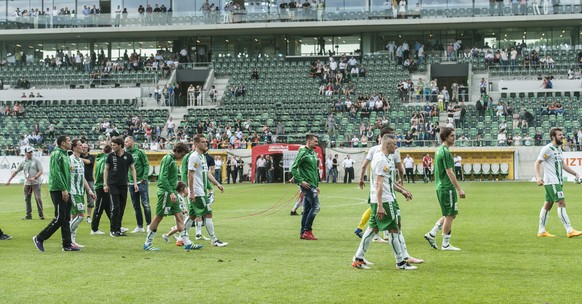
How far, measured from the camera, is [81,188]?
17.3 m

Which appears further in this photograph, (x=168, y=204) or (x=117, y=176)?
(x=117, y=176)

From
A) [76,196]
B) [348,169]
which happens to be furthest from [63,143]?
[348,169]

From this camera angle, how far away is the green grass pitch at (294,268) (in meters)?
10.7

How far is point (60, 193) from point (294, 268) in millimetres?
4902

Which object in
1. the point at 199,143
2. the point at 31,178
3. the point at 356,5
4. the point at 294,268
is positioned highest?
the point at 356,5

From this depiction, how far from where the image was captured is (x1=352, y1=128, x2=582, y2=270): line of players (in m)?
12.8

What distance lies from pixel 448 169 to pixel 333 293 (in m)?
5.07

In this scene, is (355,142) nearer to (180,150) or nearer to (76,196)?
(76,196)

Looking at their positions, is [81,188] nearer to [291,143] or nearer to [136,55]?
[291,143]

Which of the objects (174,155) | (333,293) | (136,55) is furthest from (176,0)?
(333,293)

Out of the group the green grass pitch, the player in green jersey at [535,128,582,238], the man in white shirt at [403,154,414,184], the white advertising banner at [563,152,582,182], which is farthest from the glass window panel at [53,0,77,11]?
the player in green jersey at [535,128,582,238]

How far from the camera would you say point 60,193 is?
15578 millimetres

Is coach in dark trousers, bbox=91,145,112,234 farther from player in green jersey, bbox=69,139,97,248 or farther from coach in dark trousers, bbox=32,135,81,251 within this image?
coach in dark trousers, bbox=32,135,81,251

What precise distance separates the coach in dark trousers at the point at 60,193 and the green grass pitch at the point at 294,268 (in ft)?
1.06
